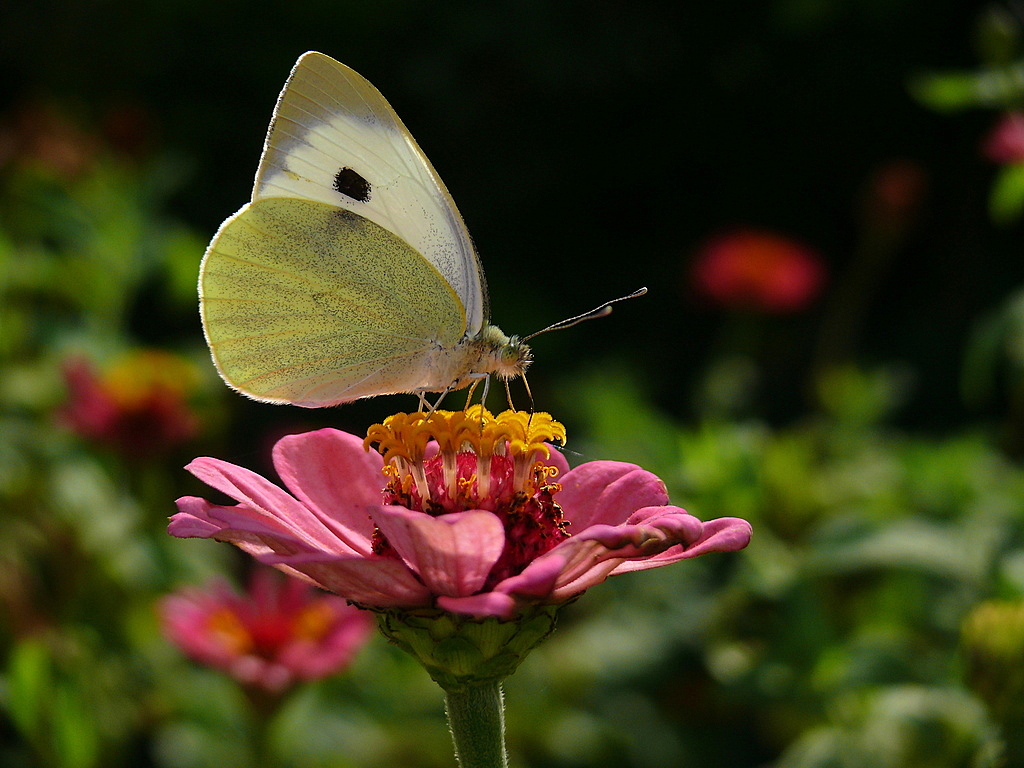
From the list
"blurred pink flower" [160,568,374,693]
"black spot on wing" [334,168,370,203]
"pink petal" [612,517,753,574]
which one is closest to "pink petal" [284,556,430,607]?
"pink petal" [612,517,753,574]

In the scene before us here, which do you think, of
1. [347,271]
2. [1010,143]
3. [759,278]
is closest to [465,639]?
[347,271]

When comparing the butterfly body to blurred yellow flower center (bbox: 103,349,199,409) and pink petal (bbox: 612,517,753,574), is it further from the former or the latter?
blurred yellow flower center (bbox: 103,349,199,409)

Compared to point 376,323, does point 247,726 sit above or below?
below

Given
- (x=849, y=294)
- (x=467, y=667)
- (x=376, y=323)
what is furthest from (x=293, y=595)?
(x=849, y=294)

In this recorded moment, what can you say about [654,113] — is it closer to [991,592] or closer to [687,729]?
[687,729]

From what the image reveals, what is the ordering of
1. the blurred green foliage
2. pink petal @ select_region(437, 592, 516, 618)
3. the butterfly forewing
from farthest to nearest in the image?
the blurred green foliage < the butterfly forewing < pink petal @ select_region(437, 592, 516, 618)

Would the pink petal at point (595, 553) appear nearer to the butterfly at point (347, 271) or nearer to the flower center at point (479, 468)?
the flower center at point (479, 468)
